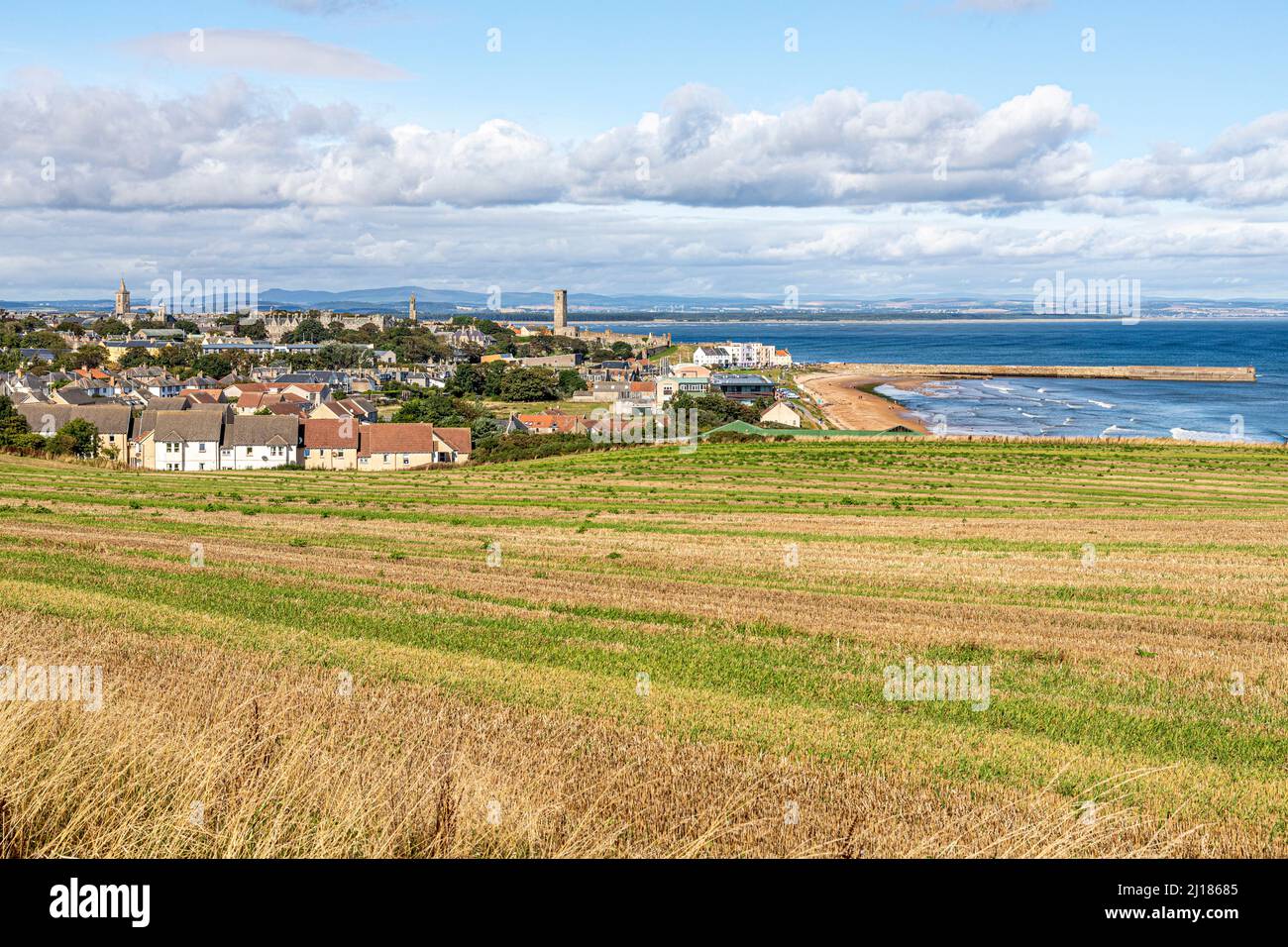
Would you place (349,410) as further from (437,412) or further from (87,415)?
(87,415)

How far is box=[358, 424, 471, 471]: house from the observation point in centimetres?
8406

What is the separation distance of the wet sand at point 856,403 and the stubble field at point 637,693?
77.2m

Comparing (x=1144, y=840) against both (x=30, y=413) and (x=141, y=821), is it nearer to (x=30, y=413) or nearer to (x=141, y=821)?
(x=141, y=821)

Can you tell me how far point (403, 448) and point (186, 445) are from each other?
1835 cm

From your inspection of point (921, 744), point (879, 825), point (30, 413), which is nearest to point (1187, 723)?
point (921, 744)

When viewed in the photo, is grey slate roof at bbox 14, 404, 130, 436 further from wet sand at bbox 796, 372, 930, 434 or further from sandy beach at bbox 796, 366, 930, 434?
sandy beach at bbox 796, 366, 930, 434

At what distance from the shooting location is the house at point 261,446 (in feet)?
282

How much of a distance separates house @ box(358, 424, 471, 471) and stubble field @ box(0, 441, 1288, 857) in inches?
1971

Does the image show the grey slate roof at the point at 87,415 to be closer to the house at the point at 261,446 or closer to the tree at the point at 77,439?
the tree at the point at 77,439

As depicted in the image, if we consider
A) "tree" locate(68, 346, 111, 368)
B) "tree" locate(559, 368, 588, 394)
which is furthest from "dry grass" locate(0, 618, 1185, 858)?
"tree" locate(68, 346, 111, 368)

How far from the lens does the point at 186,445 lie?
8625cm

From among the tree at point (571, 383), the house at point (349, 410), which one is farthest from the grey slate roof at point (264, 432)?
the tree at point (571, 383)
